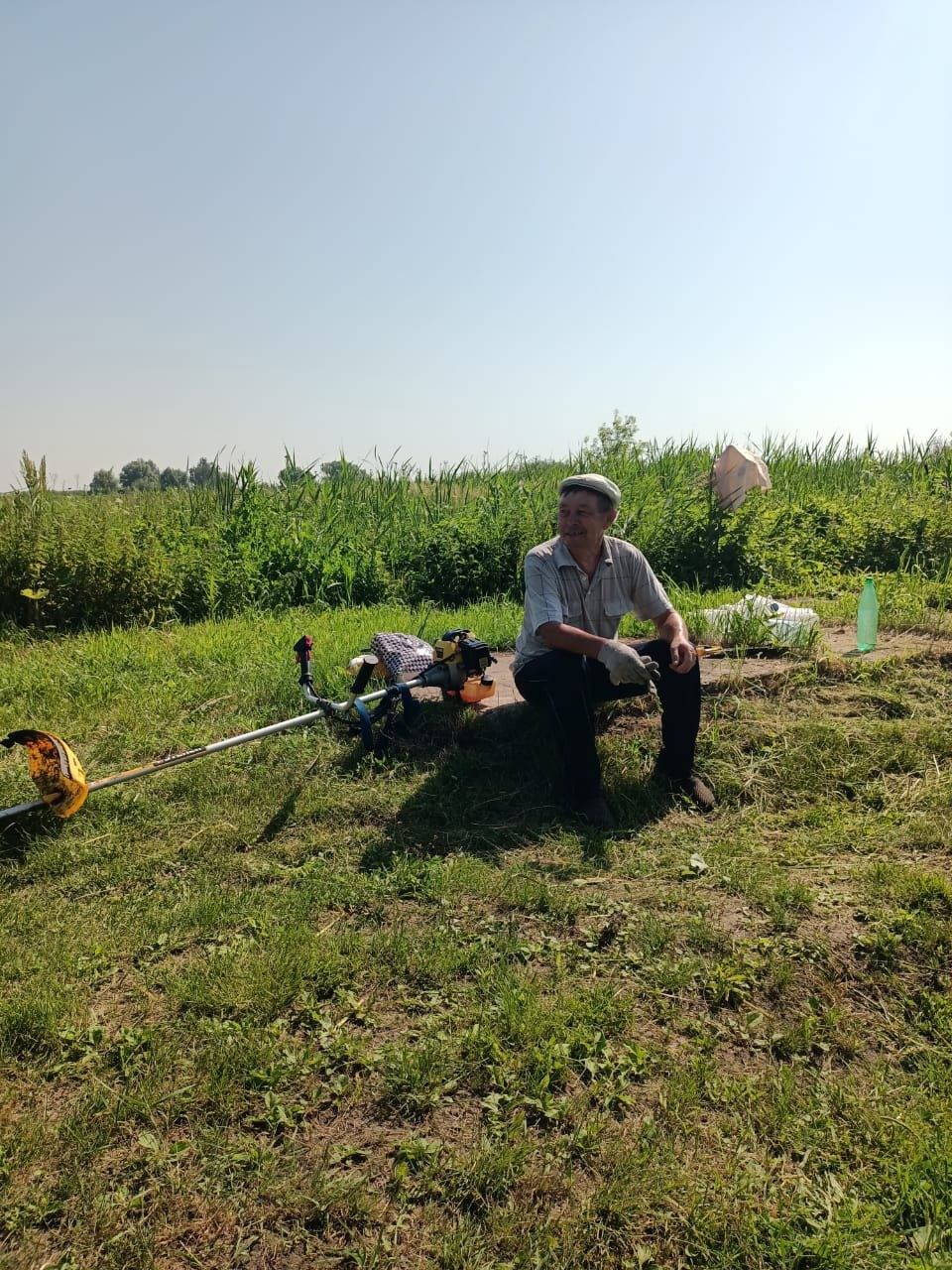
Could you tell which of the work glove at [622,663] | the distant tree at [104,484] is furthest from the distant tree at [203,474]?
the work glove at [622,663]

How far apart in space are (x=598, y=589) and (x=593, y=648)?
1.63ft

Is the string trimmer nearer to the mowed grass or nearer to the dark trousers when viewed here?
the mowed grass

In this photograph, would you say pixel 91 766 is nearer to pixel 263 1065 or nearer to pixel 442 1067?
pixel 263 1065

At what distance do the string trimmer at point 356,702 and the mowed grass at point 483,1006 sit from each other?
180 millimetres

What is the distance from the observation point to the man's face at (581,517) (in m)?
4.08

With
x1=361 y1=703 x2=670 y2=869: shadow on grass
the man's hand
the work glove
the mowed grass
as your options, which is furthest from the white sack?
the work glove

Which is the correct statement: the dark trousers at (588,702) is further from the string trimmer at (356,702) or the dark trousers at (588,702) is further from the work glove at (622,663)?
the string trimmer at (356,702)

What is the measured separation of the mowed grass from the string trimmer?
18cm

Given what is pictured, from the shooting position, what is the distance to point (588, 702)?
4.05 metres

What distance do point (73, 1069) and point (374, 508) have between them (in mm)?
7408

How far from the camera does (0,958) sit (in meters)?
2.94

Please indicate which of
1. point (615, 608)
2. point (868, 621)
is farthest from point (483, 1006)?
point (868, 621)

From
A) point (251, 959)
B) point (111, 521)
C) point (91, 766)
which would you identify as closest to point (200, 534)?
point (111, 521)

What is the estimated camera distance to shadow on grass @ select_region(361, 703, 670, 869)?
3.75 meters
